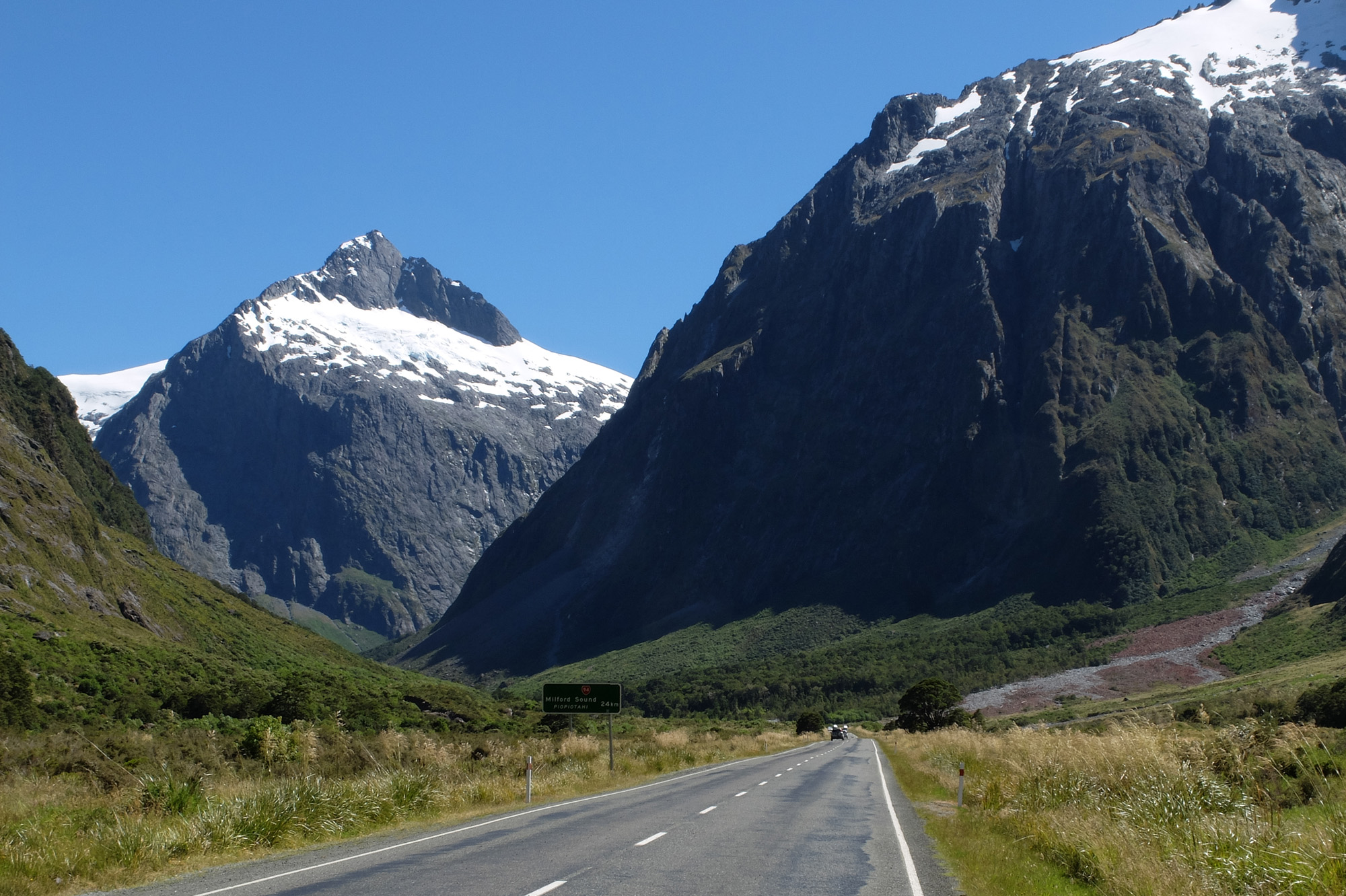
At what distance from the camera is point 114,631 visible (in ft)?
218

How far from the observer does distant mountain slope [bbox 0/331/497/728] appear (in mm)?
49656

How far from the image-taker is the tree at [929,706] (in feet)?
288

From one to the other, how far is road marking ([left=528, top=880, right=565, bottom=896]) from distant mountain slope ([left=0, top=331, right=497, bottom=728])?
34965mm

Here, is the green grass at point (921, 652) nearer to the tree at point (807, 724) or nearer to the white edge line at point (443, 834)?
the tree at point (807, 724)

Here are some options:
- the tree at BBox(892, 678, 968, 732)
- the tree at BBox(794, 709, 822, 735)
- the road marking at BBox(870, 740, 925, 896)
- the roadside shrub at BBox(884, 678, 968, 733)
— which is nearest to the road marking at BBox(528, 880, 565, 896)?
the road marking at BBox(870, 740, 925, 896)

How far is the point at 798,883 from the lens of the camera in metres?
13.4

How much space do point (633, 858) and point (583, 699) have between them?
Result: 68.0 feet

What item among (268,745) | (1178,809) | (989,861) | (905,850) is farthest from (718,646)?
(1178,809)

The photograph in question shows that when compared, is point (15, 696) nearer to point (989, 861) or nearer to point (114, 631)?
point (114, 631)

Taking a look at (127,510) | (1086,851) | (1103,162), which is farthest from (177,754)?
(1103,162)

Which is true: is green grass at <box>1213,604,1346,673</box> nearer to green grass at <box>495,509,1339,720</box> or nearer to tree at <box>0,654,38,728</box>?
green grass at <box>495,509,1339,720</box>

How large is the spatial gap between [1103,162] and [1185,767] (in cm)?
20772

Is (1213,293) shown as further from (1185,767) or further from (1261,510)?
(1185,767)

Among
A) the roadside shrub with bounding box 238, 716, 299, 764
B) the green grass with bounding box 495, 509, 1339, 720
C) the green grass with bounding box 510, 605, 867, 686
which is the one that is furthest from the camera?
the green grass with bounding box 510, 605, 867, 686
